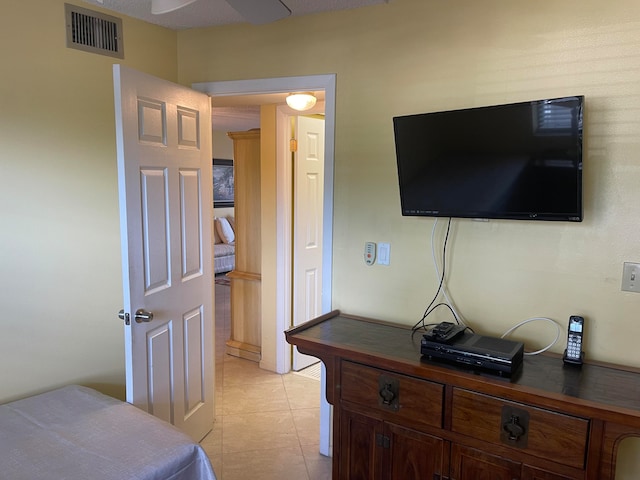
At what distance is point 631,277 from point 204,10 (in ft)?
7.39

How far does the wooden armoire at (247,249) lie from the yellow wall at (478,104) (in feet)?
3.86

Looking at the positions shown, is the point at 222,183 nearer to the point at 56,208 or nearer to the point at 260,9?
the point at 56,208

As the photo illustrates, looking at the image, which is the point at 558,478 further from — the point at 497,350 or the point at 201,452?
the point at 201,452

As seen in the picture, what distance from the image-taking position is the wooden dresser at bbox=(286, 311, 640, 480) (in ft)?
4.98

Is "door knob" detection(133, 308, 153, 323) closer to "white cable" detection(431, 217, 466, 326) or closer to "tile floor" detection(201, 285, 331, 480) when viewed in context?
"tile floor" detection(201, 285, 331, 480)

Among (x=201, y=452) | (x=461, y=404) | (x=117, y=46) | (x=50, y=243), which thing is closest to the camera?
(x=461, y=404)

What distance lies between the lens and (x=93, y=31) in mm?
2279

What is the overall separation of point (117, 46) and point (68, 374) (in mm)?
1657

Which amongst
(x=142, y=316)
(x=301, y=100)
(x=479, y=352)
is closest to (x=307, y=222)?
(x=301, y=100)

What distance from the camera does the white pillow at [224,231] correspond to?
762 centimetres

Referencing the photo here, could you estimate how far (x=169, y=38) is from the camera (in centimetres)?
266

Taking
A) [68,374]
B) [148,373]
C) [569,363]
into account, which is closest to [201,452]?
[148,373]

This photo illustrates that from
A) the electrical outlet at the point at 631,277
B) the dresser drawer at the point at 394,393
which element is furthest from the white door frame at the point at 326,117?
the electrical outlet at the point at 631,277

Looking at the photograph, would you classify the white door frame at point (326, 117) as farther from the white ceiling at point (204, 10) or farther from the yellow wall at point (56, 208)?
the yellow wall at point (56, 208)
